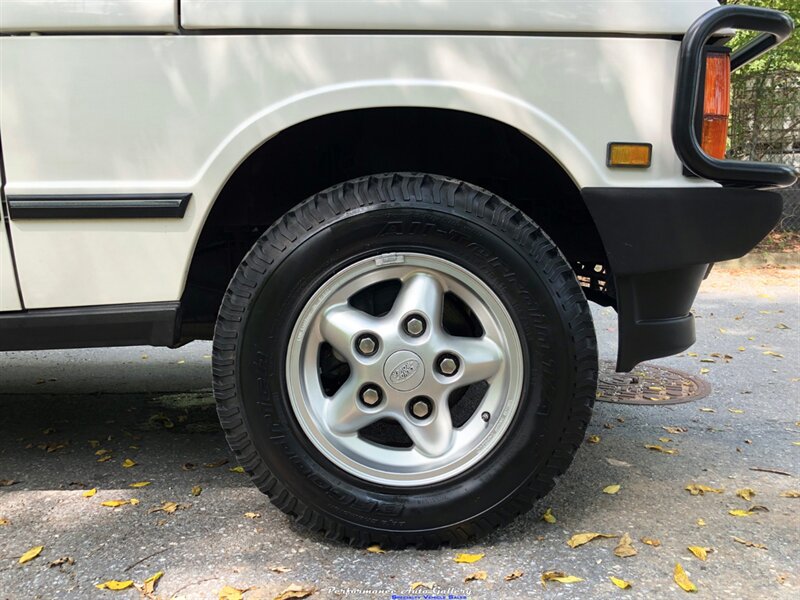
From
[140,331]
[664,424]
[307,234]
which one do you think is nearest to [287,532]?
[140,331]

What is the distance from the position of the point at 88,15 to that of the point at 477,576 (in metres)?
1.93

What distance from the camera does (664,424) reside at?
10.4 ft

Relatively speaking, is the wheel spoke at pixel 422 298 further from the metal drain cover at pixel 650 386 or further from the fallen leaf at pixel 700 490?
the metal drain cover at pixel 650 386

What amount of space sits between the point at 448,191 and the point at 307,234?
0.44 meters

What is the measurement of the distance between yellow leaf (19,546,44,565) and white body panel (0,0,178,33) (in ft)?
5.03

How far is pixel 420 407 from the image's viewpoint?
6.76 ft

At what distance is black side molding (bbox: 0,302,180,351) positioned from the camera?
202cm

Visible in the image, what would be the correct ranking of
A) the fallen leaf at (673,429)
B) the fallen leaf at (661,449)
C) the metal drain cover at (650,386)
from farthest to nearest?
1. the metal drain cover at (650,386)
2. the fallen leaf at (673,429)
3. the fallen leaf at (661,449)

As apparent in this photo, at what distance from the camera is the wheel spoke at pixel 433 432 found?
81.0 inches

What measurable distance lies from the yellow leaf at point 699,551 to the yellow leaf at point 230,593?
1.33 meters

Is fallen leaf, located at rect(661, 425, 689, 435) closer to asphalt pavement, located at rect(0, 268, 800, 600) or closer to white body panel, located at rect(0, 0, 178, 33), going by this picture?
asphalt pavement, located at rect(0, 268, 800, 600)

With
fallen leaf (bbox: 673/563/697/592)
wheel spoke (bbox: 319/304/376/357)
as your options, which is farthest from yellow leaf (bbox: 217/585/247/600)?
fallen leaf (bbox: 673/563/697/592)

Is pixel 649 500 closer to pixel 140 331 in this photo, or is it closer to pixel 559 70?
pixel 559 70

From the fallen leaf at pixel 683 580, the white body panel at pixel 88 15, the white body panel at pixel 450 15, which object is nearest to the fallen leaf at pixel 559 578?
the fallen leaf at pixel 683 580
